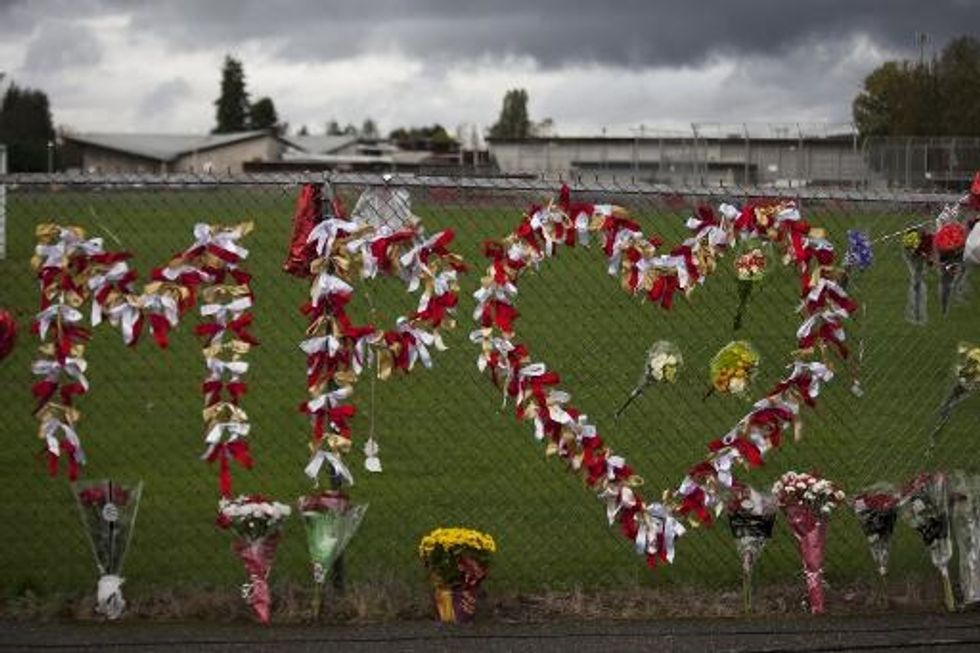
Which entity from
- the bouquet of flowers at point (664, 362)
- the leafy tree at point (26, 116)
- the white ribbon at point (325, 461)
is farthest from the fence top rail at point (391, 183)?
A: the leafy tree at point (26, 116)

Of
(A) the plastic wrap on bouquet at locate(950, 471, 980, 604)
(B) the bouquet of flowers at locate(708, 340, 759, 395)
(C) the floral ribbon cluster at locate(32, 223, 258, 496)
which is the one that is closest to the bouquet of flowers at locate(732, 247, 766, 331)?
(B) the bouquet of flowers at locate(708, 340, 759, 395)

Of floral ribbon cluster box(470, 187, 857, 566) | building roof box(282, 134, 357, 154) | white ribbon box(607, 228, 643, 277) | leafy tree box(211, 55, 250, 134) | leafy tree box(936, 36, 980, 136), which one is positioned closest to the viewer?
floral ribbon cluster box(470, 187, 857, 566)

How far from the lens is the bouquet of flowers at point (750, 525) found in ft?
21.2

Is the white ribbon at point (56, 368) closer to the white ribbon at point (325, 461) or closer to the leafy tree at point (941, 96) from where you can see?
the white ribbon at point (325, 461)

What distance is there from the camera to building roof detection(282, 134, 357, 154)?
10130cm

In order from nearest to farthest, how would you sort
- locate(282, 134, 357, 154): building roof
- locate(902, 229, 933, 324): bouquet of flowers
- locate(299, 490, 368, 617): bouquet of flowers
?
1. locate(299, 490, 368, 617): bouquet of flowers
2. locate(902, 229, 933, 324): bouquet of flowers
3. locate(282, 134, 357, 154): building roof

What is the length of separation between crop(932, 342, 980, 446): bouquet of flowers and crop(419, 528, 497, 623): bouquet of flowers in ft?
8.02

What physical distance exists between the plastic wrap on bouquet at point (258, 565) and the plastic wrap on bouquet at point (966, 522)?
9.96 ft

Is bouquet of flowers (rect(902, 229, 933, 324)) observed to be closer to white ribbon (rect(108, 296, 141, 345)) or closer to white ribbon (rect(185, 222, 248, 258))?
white ribbon (rect(185, 222, 248, 258))

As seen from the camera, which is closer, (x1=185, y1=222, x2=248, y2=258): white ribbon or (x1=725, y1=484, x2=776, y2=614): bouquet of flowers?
(x1=185, y1=222, x2=248, y2=258): white ribbon

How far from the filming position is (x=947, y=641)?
6.03 metres

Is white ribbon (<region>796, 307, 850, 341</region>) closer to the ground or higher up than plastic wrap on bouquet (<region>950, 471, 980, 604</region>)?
higher up

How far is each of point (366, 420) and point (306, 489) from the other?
1883mm

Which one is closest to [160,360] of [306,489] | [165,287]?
[306,489]
